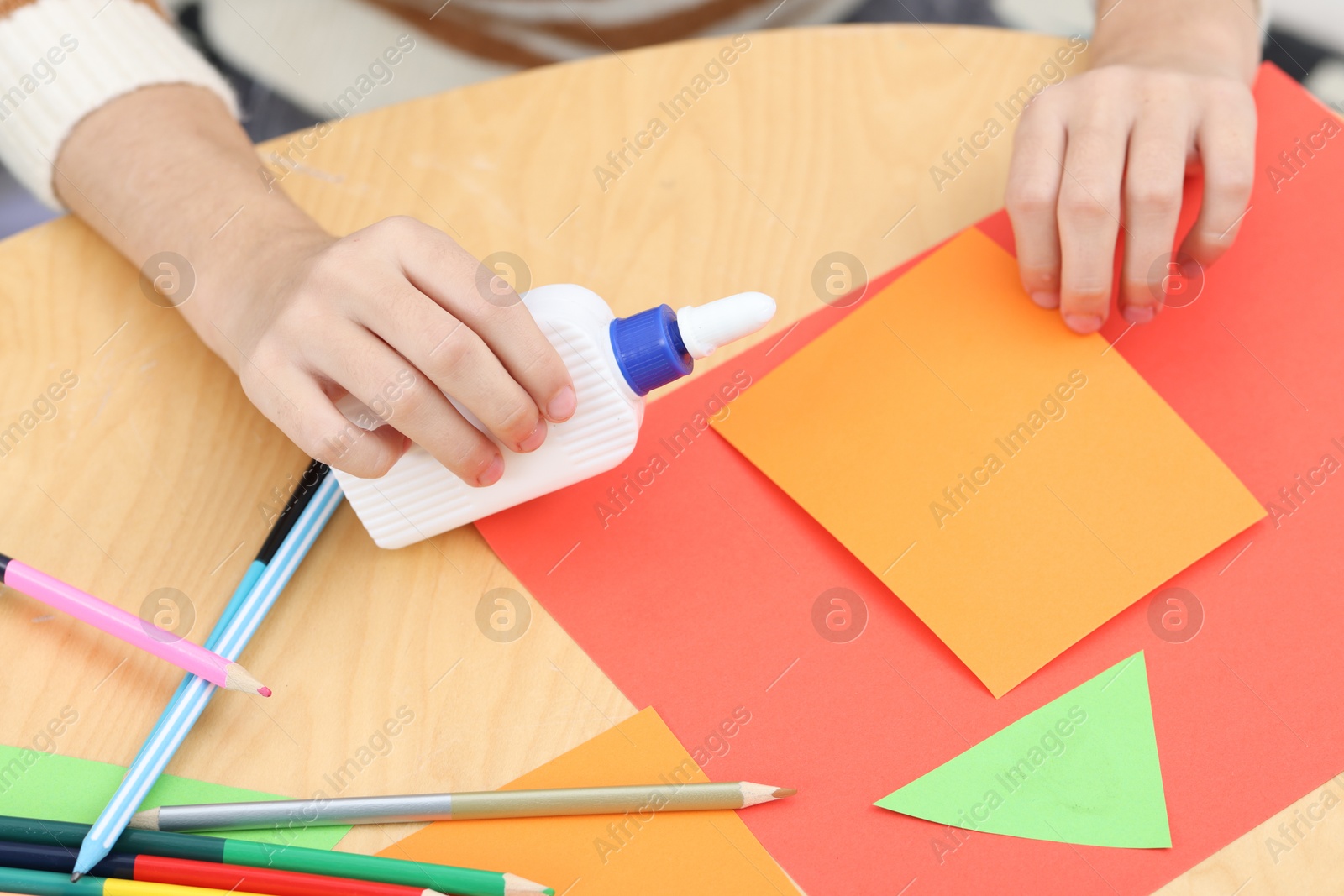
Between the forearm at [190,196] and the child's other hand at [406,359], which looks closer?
the child's other hand at [406,359]

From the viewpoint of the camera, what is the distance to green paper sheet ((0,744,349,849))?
50 cm

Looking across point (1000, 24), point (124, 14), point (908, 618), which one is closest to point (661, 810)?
point (908, 618)

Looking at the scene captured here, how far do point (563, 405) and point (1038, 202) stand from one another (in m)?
0.34

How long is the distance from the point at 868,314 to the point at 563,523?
247 millimetres

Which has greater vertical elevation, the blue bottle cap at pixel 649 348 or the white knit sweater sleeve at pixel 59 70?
the white knit sweater sleeve at pixel 59 70

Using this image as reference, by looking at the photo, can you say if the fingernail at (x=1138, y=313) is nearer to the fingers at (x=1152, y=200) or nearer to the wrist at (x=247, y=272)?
the fingers at (x=1152, y=200)

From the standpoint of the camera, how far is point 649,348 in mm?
508

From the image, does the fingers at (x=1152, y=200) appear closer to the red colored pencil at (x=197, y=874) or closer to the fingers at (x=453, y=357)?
the fingers at (x=453, y=357)

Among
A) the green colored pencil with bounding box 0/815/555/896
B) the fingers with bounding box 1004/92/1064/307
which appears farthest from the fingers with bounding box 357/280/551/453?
the fingers with bounding box 1004/92/1064/307

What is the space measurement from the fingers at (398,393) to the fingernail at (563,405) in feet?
0.08

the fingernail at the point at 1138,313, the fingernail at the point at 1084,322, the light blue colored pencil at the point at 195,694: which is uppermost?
the light blue colored pencil at the point at 195,694

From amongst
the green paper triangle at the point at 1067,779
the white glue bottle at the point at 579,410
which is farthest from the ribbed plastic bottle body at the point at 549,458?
the green paper triangle at the point at 1067,779

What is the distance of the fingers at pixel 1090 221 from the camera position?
0.60 metres

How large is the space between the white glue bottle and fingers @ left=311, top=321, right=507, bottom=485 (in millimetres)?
17
